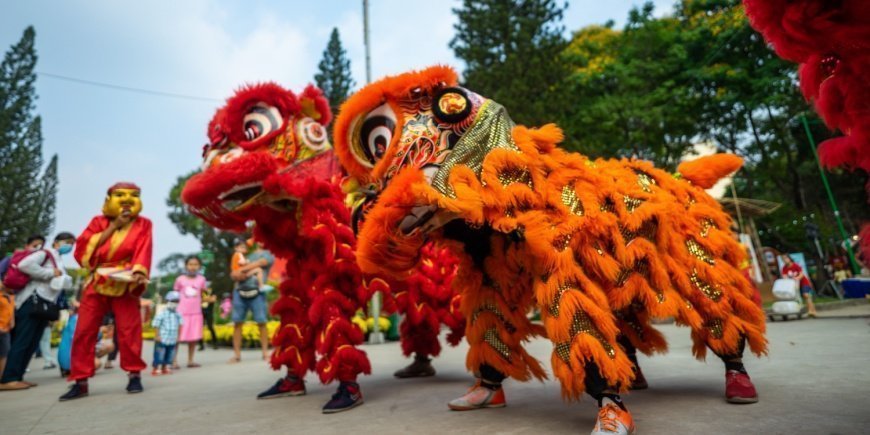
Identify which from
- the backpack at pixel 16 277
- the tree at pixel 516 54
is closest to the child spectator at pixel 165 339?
the backpack at pixel 16 277

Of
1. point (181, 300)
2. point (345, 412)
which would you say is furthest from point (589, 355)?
point (181, 300)

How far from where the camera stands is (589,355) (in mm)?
2082

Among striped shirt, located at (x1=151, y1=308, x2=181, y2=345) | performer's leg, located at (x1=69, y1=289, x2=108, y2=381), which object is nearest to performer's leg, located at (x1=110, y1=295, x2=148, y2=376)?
performer's leg, located at (x1=69, y1=289, x2=108, y2=381)

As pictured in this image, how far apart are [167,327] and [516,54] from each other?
1407 centimetres

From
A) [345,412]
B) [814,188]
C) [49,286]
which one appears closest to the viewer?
[345,412]

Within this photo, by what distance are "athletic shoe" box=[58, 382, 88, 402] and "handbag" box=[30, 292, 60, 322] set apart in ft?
5.68

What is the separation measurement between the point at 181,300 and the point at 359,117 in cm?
593

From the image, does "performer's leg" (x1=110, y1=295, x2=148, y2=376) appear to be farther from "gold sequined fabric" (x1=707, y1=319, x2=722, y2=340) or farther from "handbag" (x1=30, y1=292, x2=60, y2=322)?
"gold sequined fabric" (x1=707, y1=319, x2=722, y2=340)

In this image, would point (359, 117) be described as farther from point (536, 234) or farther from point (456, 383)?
point (456, 383)

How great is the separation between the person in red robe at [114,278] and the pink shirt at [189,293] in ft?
9.97

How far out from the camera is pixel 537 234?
2.21 meters

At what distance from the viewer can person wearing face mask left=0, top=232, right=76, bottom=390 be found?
5180 mm

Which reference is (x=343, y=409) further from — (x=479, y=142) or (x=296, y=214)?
(x=479, y=142)

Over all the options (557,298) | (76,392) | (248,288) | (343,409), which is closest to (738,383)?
(557,298)
